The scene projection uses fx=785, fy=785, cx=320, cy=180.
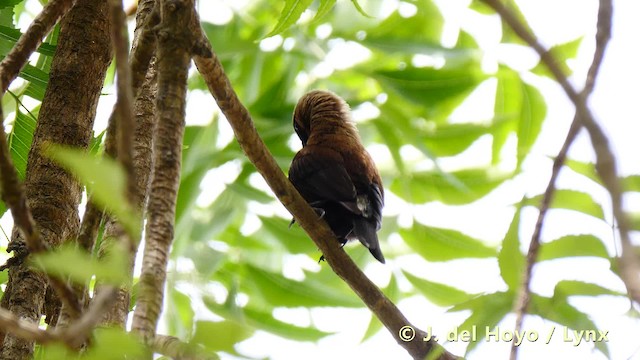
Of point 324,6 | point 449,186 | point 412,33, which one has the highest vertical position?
point 412,33

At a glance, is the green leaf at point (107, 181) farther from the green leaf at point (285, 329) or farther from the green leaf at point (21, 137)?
the green leaf at point (285, 329)

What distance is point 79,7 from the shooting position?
7.40 feet

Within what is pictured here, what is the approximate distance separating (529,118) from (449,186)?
45 cm

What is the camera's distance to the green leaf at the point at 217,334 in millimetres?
887

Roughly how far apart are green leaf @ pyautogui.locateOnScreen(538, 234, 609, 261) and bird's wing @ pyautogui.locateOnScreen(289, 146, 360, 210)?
55.6 inches

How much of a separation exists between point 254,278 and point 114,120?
1.99 metres

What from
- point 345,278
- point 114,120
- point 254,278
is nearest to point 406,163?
point 254,278

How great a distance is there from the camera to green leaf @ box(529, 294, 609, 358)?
167 cm

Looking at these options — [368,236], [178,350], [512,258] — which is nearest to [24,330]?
[178,350]

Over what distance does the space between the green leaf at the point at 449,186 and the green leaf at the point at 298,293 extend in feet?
1.80

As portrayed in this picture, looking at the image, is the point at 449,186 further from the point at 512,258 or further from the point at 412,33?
the point at 512,258

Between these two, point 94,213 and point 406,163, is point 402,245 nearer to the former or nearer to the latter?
point 406,163

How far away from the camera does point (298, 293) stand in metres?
3.30

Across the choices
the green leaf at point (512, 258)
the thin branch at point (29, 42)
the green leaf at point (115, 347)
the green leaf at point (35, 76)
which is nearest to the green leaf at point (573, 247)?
the green leaf at point (512, 258)
